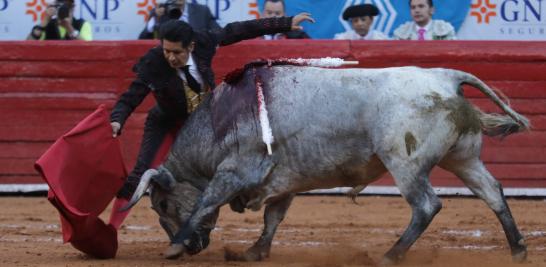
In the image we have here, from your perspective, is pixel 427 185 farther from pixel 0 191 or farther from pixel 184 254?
pixel 0 191

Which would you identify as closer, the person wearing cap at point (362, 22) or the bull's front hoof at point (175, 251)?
the bull's front hoof at point (175, 251)

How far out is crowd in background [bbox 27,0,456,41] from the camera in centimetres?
1032

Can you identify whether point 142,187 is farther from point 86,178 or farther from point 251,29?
point 251,29

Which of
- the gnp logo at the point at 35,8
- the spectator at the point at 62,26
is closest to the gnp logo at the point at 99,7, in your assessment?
the spectator at the point at 62,26

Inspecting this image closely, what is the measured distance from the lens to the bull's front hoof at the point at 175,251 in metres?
6.67

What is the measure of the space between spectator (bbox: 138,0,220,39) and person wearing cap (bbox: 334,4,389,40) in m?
1.12

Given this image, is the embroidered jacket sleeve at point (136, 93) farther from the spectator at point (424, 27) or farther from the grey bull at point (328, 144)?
the spectator at point (424, 27)

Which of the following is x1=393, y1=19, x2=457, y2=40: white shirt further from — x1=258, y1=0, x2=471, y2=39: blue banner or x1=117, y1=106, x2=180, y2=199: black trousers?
x1=117, y1=106, x2=180, y2=199: black trousers

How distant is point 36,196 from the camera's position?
34.1 feet

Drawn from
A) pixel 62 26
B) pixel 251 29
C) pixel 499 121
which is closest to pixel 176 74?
pixel 251 29

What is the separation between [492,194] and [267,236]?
126 centimetres

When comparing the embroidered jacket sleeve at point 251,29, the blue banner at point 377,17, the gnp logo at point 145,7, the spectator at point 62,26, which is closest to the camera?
the embroidered jacket sleeve at point 251,29

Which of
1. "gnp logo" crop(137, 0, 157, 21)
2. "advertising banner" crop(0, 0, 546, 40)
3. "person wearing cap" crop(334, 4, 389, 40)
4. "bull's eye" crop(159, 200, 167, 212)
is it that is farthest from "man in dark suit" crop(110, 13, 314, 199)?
"gnp logo" crop(137, 0, 157, 21)

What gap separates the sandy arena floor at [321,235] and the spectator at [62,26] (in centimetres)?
144
